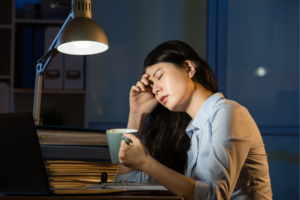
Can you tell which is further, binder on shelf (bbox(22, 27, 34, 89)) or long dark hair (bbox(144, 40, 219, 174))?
binder on shelf (bbox(22, 27, 34, 89))

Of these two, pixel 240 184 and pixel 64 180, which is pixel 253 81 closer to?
pixel 240 184

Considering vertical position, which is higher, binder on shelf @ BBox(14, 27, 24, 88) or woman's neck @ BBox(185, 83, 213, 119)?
binder on shelf @ BBox(14, 27, 24, 88)

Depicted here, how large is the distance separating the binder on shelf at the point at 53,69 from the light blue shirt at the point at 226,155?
1.29 meters

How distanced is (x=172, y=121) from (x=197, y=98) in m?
0.24

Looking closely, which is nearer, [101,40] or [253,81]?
[101,40]

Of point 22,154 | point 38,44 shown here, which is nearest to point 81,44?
point 22,154

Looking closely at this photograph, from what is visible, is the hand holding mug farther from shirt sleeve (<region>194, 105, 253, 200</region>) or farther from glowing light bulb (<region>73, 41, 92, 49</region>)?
glowing light bulb (<region>73, 41, 92, 49</region>)

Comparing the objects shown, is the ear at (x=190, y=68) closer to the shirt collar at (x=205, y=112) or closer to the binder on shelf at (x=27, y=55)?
the shirt collar at (x=205, y=112)

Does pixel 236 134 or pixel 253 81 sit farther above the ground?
pixel 253 81

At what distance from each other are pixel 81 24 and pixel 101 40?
0.28ft

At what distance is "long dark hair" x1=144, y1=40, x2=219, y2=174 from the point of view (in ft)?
3.41

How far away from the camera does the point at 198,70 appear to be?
3.42 feet

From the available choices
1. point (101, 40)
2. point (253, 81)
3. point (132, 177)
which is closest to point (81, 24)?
point (101, 40)

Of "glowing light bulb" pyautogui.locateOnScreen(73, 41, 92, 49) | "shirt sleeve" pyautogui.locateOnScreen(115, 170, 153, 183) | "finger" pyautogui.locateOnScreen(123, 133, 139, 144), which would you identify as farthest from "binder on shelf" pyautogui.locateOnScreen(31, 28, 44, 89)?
"finger" pyautogui.locateOnScreen(123, 133, 139, 144)
